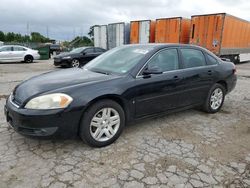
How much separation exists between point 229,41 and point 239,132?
1267 cm

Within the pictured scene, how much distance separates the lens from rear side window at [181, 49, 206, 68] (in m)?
4.20

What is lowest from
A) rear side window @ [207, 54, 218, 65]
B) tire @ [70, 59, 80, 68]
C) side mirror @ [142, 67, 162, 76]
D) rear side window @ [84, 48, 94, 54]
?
tire @ [70, 59, 80, 68]

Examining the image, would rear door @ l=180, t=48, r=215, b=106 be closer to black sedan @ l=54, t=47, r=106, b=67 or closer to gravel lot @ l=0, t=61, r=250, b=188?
gravel lot @ l=0, t=61, r=250, b=188

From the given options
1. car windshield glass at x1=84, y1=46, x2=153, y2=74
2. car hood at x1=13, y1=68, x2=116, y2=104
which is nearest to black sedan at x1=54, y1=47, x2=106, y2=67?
car windshield glass at x1=84, y1=46, x2=153, y2=74

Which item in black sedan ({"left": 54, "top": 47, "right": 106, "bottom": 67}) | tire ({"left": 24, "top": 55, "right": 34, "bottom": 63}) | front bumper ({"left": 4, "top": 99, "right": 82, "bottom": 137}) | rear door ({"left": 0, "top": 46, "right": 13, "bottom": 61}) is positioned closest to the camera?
front bumper ({"left": 4, "top": 99, "right": 82, "bottom": 137})

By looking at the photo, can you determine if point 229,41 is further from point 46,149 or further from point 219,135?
point 46,149

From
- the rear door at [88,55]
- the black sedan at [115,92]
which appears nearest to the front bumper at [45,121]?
the black sedan at [115,92]

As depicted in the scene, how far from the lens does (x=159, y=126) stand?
4055 millimetres

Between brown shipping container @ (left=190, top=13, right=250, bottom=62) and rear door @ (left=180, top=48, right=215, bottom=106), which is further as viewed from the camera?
brown shipping container @ (left=190, top=13, right=250, bottom=62)

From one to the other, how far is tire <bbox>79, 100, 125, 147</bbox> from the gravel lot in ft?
0.45

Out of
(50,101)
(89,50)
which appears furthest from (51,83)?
(89,50)

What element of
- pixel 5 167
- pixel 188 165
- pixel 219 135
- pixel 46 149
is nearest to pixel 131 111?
pixel 188 165

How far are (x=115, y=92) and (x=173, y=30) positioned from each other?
503 inches

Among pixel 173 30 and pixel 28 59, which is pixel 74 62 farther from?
pixel 173 30
